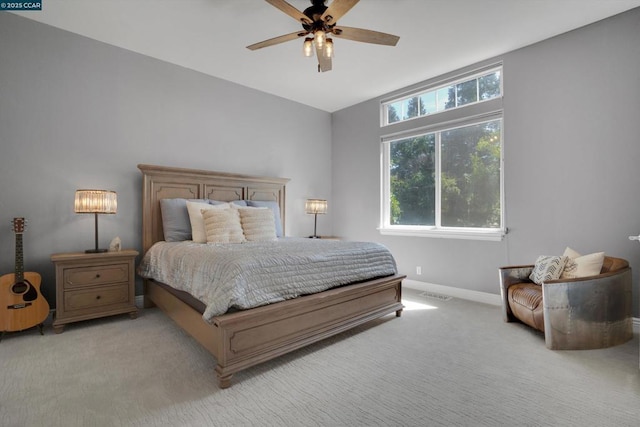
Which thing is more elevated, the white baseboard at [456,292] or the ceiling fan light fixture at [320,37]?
the ceiling fan light fixture at [320,37]

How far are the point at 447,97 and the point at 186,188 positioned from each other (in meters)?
3.70

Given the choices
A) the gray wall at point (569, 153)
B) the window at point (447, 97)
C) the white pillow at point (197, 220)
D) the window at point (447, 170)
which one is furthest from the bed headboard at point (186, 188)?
the gray wall at point (569, 153)

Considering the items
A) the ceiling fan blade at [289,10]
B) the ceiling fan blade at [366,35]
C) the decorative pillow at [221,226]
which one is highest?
the ceiling fan blade at [289,10]

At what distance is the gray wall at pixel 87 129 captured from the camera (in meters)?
2.89

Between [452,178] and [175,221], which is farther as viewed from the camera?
[452,178]

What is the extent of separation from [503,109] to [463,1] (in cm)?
148

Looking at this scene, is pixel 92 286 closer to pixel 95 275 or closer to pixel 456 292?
pixel 95 275

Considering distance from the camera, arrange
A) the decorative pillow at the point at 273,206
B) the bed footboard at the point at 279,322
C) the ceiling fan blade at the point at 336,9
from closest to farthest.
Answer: the bed footboard at the point at 279,322
the ceiling fan blade at the point at 336,9
the decorative pillow at the point at 273,206

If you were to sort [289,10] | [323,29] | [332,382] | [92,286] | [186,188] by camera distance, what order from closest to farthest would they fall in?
[332,382], [289,10], [323,29], [92,286], [186,188]

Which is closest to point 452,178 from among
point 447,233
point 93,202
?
point 447,233

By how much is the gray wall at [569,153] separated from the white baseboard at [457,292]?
8 cm

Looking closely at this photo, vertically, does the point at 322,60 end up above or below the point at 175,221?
above

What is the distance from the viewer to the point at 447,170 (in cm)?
422

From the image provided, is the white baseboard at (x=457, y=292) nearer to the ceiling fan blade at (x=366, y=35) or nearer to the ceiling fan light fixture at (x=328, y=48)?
the ceiling fan blade at (x=366, y=35)
